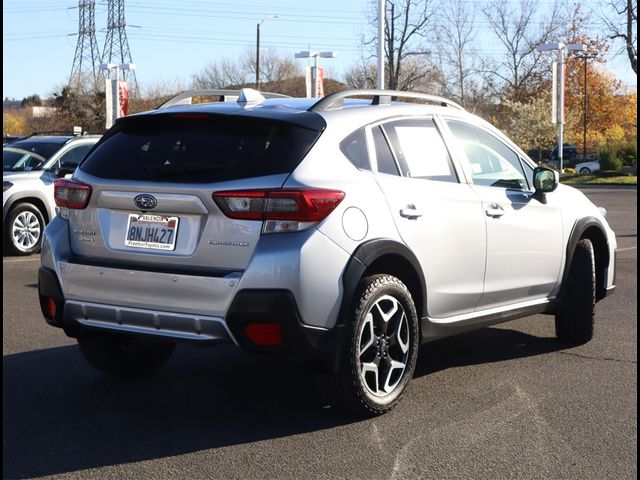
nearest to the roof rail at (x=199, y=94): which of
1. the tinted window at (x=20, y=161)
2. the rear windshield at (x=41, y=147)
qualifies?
the tinted window at (x=20, y=161)

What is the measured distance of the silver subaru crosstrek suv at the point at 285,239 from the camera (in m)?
5.00

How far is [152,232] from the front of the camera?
523 centimetres

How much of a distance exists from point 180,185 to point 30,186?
9338 mm

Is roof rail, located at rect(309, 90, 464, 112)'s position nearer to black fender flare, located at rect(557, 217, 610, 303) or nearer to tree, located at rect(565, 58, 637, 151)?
black fender flare, located at rect(557, 217, 610, 303)

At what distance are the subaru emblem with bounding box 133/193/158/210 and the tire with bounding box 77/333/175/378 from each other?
41.2 inches

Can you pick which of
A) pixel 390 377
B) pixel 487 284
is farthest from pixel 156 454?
pixel 487 284

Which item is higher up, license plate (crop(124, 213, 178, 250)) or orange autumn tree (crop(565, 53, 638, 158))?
orange autumn tree (crop(565, 53, 638, 158))

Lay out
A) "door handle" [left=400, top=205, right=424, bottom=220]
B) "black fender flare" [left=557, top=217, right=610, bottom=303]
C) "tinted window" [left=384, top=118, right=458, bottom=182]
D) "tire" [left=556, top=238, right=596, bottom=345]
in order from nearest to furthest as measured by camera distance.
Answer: "door handle" [left=400, top=205, right=424, bottom=220] < "tinted window" [left=384, top=118, right=458, bottom=182] < "black fender flare" [left=557, top=217, right=610, bottom=303] < "tire" [left=556, top=238, right=596, bottom=345]

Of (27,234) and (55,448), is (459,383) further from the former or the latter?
(27,234)

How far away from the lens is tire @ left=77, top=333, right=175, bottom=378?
6.13 m

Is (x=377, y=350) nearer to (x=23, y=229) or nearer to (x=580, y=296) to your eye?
(x=580, y=296)

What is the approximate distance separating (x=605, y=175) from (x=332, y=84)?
127 ft

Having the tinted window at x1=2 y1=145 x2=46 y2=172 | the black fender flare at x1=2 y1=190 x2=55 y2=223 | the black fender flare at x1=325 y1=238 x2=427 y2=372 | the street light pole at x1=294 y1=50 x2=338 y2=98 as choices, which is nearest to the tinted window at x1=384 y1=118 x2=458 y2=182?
the black fender flare at x1=325 y1=238 x2=427 y2=372

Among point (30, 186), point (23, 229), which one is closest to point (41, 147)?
point (30, 186)
